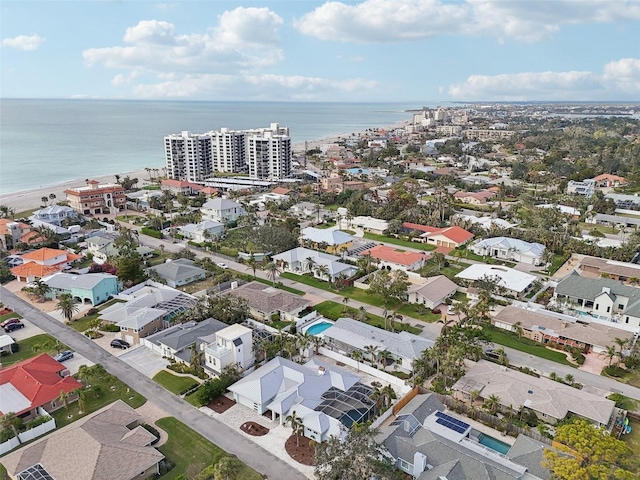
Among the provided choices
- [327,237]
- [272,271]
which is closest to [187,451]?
[272,271]

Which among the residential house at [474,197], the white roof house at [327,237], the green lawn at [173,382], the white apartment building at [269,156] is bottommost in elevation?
the green lawn at [173,382]

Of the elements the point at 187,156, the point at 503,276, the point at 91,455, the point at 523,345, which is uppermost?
the point at 187,156

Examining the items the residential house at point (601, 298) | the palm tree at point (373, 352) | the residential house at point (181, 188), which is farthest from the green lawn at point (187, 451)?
the residential house at point (181, 188)

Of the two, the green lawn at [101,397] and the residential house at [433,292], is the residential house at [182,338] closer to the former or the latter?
the green lawn at [101,397]

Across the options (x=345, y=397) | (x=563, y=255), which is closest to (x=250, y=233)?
(x=345, y=397)

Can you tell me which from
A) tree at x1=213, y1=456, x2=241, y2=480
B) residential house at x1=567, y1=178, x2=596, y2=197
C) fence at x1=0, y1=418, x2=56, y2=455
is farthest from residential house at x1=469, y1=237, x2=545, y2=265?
fence at x1=0, y1=418, x2=56, y2=455

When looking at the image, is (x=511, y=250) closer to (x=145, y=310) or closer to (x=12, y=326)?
(x=145, y=310)
